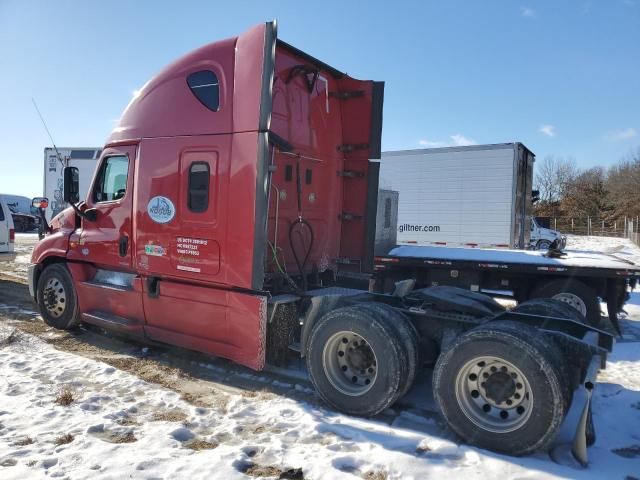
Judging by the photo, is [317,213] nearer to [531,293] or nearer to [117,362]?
[117,362]

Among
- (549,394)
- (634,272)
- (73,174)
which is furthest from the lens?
(634,272)

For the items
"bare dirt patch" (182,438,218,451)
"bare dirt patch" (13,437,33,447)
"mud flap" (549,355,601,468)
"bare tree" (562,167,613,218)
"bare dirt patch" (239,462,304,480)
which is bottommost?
"bare dirt patch" (182,438,218,451)

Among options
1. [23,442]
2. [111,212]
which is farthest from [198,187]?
[23,442]

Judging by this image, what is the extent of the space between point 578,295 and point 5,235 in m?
11.8

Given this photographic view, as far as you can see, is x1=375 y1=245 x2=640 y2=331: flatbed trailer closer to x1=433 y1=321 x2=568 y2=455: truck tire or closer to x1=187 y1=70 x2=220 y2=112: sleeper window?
x1=433 y1=321 x2=568 y2=455: truck tire

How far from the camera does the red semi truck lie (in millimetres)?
3881

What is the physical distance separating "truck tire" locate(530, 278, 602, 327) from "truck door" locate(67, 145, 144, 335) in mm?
6585

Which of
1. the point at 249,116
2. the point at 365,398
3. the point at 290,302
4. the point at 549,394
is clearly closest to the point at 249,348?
the point at 290,302

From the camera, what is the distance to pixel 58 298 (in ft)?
23.1

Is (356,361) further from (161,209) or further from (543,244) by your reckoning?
(543,244)

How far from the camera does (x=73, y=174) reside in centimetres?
680

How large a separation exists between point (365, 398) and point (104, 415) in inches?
88.4

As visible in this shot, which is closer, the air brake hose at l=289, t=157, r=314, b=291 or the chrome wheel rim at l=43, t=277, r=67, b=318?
the air brake hose at l=289, t=157, r=314, b=291

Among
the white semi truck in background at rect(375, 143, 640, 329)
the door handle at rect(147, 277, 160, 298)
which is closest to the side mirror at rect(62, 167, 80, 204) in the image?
the door handle at rect(147, 277, 160, 298)
